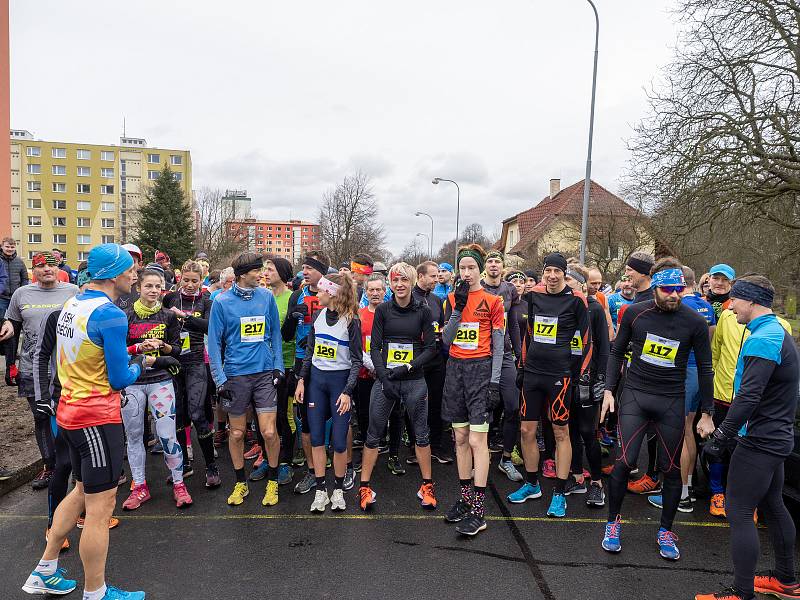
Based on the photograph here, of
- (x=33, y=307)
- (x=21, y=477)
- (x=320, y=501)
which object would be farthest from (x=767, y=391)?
(x=21, y=477)

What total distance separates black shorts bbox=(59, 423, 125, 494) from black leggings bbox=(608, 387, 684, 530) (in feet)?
12.0

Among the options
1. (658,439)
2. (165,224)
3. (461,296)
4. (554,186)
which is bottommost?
(658,439)

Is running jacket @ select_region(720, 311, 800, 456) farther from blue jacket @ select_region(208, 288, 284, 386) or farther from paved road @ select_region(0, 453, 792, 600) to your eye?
blue jacket @ select_region(208, 288, 284, 386)

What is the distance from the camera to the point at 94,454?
319cm

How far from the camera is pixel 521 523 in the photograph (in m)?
4.46

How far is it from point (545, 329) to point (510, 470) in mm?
1812

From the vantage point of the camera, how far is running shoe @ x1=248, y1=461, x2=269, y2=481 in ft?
17.6

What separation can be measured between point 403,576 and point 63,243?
271ft

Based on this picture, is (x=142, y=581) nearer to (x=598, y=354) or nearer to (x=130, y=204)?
(x=598, y=354)

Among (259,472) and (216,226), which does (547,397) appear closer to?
(259,472)

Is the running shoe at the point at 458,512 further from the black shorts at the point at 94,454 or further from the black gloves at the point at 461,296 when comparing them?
the black shorts at the point at 94,454

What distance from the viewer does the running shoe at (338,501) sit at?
462 cm

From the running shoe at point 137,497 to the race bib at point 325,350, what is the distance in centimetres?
208

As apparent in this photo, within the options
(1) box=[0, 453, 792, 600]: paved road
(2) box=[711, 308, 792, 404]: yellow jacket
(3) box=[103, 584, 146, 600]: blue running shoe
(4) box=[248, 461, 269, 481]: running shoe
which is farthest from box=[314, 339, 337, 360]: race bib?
(2) box=[711, 308, 792, 404]: yellow jacket
